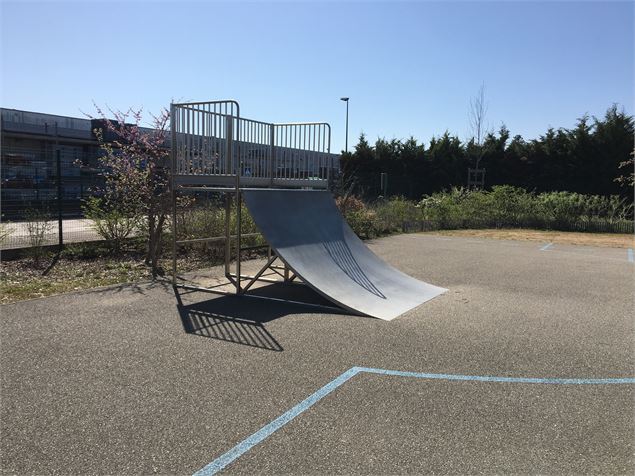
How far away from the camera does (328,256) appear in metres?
7.82

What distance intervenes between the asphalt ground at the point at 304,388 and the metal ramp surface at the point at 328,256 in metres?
0.43

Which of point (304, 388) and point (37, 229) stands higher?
point (37, 229)

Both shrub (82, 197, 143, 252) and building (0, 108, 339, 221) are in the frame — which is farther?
shrub (82, 197, 143, 252)

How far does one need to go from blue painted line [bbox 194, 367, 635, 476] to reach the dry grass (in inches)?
542

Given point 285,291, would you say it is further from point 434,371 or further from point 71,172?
point 71,172

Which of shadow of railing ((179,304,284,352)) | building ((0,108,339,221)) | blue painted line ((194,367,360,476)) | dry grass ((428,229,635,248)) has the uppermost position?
building ((0,108,339,221))

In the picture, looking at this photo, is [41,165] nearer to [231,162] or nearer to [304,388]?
[231,162]

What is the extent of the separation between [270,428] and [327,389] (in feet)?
2.54

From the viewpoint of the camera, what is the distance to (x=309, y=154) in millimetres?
9719

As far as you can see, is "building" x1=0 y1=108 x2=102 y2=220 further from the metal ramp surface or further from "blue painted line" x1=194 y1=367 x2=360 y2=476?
"blue painted line" x1=194 y1=367 x2=360 y2=476

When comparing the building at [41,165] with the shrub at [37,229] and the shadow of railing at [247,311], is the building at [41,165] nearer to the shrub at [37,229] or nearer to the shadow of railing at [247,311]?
the shrub at [37,229]

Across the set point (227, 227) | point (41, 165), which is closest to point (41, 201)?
point (41, 165)

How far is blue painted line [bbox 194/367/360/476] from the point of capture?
9.34 ft

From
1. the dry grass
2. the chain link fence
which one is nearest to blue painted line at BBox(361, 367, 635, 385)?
the chain link fence
